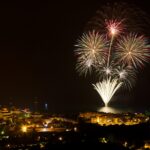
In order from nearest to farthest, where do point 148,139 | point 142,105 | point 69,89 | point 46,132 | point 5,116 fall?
point 148,139 < point 46,132 < point 5,116 < point 142,105 < point 69,89

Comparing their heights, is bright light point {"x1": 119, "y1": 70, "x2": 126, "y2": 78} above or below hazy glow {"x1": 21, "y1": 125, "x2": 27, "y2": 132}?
above

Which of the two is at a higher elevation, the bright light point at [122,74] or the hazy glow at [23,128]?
the bright light point at [122,74]

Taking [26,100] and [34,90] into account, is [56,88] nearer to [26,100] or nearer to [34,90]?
[34,90]

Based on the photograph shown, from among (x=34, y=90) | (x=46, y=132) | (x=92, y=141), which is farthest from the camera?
(x=34, y=90)

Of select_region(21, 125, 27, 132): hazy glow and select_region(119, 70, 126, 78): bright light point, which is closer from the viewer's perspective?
select_region(21, 125, 27, 132): hazy glow

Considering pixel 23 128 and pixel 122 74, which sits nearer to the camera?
pixel 23 128

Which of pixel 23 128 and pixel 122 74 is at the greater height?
pixel 122 74

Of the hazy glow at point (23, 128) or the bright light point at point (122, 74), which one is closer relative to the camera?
the hazy glow at point (23, 128)

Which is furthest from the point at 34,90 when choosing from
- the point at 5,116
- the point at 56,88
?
the point at 5,116

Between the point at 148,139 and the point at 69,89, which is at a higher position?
the point at 69,89

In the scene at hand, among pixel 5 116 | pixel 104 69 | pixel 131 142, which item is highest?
pixel 104 69

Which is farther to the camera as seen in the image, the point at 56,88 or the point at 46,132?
the point at 56,88
